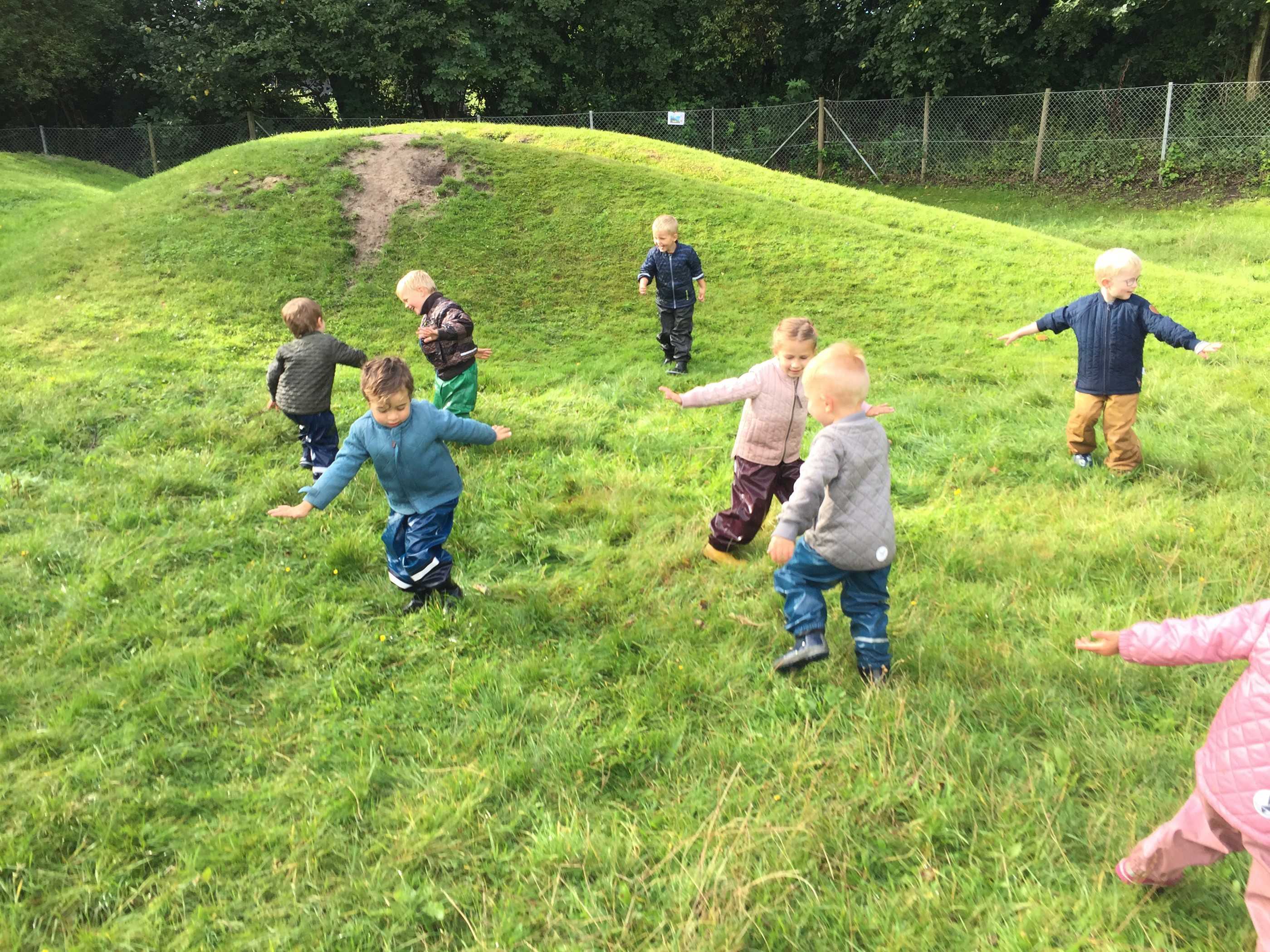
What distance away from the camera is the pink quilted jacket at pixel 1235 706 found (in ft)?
6.72

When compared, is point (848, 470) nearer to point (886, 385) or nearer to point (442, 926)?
point (442, 926)

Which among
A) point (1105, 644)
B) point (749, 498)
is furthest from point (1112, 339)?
point (1105, 644)

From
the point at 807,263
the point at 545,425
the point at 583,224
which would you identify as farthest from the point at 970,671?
the point at 583,224

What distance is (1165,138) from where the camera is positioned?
69.5 ft

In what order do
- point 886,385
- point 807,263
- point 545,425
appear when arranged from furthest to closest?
1. point 807,263
2. point 886,385
3. point 545,425

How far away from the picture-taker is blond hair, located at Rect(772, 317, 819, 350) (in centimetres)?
448

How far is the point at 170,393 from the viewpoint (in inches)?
313

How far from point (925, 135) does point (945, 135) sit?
63 centimetres

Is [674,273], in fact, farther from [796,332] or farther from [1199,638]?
[1199,638]

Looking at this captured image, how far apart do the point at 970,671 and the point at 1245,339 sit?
8.59 meters

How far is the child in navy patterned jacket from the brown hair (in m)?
5.05

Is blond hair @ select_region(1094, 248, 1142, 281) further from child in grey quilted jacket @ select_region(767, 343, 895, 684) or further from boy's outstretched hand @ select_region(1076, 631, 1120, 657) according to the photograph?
boy's outstretched hand @ select_region(1076, 631, 1120, 657)

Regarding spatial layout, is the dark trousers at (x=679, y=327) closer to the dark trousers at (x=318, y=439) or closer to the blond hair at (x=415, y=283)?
the blond hair at (x=415, y=283)

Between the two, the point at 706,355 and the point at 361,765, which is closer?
the point at 361,765
